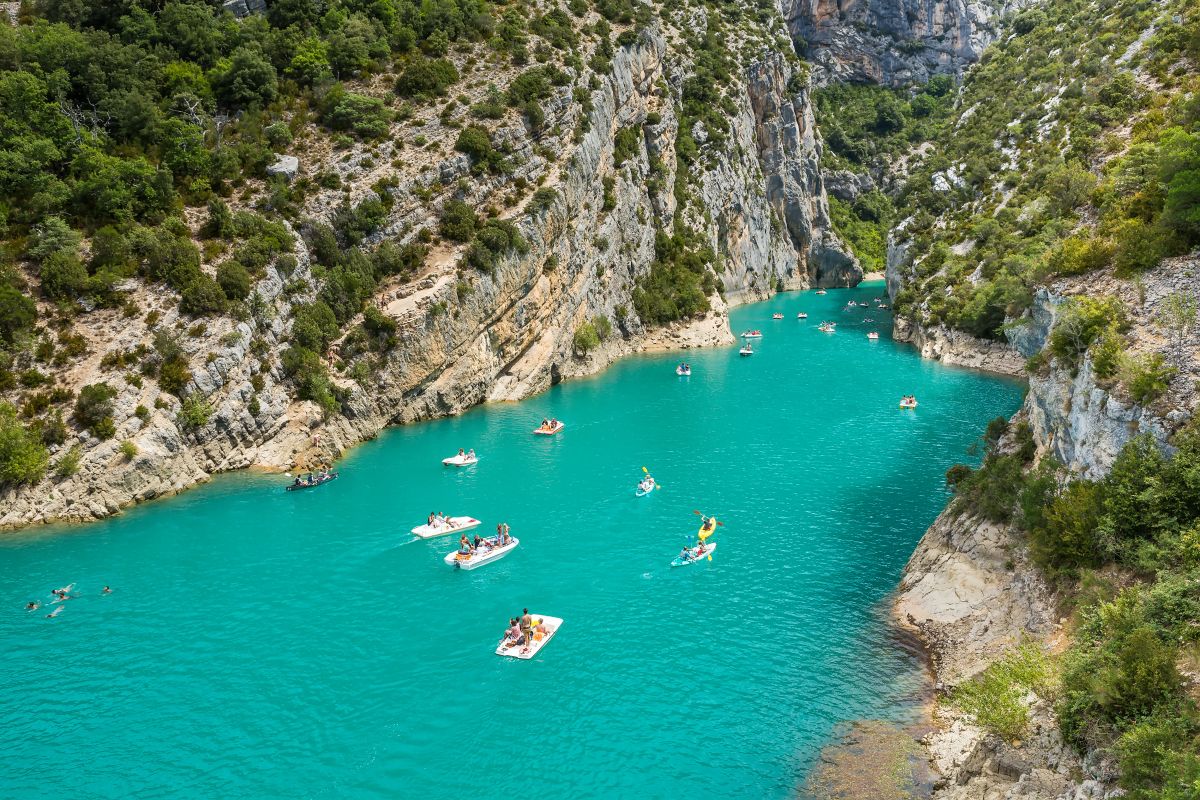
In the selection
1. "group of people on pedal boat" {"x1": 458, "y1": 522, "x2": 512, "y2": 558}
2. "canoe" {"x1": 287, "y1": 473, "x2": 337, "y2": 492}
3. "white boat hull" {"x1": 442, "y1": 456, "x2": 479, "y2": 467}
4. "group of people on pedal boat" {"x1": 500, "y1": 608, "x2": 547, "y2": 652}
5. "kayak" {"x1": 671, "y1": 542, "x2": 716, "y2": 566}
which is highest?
"canoe" {"x1": 287, "y1": 473, "x2": 337, "y2": 492}

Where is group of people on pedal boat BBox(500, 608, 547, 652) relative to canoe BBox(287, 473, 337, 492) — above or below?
below

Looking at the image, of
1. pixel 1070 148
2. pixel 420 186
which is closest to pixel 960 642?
pixel 420 186

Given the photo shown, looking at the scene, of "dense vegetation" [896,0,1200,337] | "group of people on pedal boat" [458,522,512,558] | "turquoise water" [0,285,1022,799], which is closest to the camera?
"turquoise water" [0,285,1022,799]

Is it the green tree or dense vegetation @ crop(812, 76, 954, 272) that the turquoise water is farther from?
dense vegetation @ crop(812, 76, 954, 272)

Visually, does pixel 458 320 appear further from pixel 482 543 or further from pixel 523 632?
pixel 523 632

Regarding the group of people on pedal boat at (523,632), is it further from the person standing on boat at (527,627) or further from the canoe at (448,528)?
the canoe at (448,528)

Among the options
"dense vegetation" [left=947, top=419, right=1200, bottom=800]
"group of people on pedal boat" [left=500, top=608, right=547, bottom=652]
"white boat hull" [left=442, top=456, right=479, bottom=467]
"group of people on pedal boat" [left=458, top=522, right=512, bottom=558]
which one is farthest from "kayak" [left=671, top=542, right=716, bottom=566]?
"white boat hull" [left=442, top=456, right=479, bottom=467]

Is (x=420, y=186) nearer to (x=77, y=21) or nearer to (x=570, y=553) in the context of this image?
(x=77, y=21)
